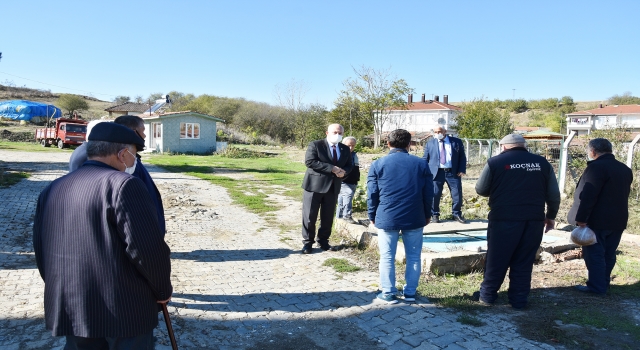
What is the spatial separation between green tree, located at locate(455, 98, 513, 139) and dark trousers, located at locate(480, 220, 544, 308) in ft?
105

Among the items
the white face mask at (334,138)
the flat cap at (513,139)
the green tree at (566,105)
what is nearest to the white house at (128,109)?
the white face mask at (334,138)

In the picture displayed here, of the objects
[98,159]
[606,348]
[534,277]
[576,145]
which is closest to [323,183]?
[534,277]

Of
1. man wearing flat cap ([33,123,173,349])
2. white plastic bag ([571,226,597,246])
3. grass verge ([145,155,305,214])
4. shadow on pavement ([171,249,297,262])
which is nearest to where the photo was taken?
man wearing flat cap ([33,123,173,349])

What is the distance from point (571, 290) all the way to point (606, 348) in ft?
5.05

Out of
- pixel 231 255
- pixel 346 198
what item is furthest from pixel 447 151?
pixel 231 255

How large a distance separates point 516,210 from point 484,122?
121 feet

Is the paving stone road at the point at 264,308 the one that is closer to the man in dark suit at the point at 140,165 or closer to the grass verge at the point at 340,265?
the grass verge at the point at 340,265

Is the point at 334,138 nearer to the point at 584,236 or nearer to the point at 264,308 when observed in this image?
the point at 264,308

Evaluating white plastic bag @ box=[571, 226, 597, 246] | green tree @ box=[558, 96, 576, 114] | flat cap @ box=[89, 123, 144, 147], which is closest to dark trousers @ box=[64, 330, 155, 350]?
flat cap @ box=[89, 123, 144, 147]

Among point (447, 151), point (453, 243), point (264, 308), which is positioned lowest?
point (264, 308)

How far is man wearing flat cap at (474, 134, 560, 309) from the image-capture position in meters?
4.53

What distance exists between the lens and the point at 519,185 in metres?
4.54

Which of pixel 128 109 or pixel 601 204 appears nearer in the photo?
pixel 601 204

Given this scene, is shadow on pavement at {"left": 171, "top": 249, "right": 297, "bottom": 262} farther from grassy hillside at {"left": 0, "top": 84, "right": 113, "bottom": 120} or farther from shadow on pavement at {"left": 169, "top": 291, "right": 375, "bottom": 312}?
grassy hillside at {"left": 0, "top": 84, "right": 113, "bottom": 120}
